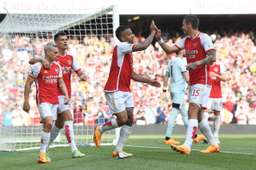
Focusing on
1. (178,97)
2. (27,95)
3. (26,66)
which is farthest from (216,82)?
(26,66)

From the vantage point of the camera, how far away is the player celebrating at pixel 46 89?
35.6 ft

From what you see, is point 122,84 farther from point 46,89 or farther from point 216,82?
point 216,82

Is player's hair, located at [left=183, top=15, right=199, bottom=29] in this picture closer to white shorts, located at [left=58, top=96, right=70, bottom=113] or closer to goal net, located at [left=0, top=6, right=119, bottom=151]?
white shorts, located at [left=58, top=96, right=70, bottom=113]

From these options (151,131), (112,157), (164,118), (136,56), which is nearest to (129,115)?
(112,157)

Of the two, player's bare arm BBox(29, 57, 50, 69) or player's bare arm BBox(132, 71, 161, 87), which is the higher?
player's bare arm BBox(29, 57, 50, 69)

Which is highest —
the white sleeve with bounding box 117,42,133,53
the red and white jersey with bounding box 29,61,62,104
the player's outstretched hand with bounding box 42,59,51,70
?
the white sleeve with bounding box 117,42,133,53

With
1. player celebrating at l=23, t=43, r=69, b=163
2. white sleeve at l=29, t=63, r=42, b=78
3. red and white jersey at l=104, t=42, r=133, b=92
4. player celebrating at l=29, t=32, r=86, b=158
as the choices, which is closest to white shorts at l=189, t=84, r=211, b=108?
red and white jersey at l=104, t=42, r=133, b=92

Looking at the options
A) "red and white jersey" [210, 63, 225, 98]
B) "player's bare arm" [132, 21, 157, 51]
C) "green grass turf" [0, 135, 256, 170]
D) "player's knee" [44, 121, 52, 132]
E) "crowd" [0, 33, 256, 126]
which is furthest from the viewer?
"crowd" [0, 33, 256, 126]

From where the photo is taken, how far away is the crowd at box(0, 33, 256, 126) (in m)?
19.0

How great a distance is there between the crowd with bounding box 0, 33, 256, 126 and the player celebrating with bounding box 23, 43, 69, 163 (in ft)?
20.2

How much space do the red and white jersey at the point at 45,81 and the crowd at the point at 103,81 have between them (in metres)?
6.21

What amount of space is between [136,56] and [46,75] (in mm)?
20634

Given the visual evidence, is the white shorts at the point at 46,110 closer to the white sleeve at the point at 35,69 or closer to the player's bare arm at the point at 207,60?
the white sleeve at the point at 35,69
